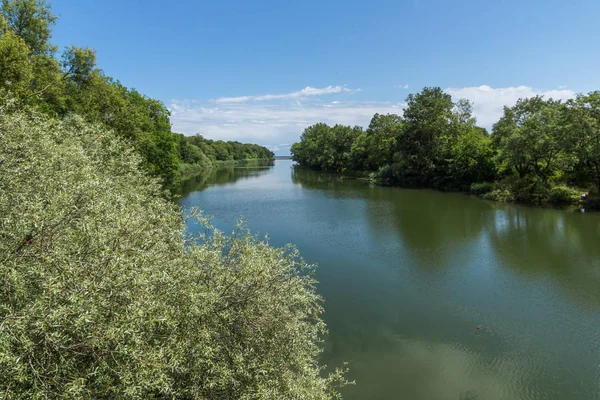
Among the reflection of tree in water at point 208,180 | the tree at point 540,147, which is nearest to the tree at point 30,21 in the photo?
the reflection of tree in water at point 208,180

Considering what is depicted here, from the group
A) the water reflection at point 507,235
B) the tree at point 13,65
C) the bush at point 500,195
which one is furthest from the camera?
the bush at point 500,195

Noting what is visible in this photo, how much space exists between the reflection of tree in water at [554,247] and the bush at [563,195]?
3497 millimetres

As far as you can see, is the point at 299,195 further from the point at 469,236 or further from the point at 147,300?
the point at 147,300

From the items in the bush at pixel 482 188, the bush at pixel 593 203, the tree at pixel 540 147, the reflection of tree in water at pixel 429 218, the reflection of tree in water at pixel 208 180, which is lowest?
the reflection of tree in water at pixel 429 218

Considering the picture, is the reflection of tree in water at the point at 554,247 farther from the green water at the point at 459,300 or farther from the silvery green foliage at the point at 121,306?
the silvery green foliage at the point at 121,306

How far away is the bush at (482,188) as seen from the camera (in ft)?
126

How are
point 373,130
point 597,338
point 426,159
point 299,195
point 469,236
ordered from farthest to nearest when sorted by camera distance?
point 373,130, point 426,159, point 299,195, point 469,236, point 597,338

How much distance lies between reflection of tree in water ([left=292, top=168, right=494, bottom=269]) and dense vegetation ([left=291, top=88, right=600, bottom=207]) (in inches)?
187

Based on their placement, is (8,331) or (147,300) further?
(147,300)

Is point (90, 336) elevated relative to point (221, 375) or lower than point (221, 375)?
elevated

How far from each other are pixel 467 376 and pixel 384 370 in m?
2.25

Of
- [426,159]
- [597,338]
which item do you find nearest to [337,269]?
[597,338]

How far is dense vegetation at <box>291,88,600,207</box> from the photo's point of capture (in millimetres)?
29484

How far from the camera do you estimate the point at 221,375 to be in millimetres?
5430
